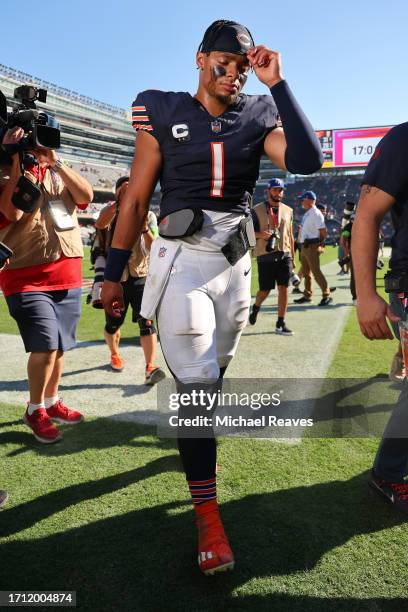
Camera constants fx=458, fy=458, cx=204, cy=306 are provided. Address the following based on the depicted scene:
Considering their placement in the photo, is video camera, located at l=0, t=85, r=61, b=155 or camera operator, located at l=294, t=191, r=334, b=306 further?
camera operator, located at l=294, t=191, r=334, b=306

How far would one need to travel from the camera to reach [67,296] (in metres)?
3.39

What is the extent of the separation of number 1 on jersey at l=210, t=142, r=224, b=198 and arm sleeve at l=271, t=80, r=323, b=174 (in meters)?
0.29

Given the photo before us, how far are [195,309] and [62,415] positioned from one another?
1947 millimetres

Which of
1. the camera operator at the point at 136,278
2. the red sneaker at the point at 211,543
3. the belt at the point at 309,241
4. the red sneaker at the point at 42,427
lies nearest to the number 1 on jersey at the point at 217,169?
the red sneaker at the point at 211,543

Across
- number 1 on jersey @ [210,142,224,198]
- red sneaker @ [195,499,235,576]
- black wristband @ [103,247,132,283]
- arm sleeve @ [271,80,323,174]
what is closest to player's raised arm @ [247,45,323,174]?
arm sleeve @ [271,80,323,174]

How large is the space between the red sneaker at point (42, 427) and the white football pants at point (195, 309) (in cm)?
149

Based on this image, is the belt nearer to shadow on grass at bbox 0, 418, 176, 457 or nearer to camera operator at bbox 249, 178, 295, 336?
camera operator at bbox 249, 178, 295, 336

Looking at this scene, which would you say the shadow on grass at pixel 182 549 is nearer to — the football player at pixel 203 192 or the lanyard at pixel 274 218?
the football player at pixel 203 192

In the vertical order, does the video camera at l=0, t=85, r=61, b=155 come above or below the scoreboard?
below

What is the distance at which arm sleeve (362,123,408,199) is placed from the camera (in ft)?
6.14

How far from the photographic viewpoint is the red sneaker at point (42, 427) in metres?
3.13

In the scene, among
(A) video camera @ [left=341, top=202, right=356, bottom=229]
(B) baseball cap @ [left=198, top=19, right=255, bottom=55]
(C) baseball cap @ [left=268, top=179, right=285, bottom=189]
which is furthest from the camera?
(A) video camera @ [left=341, top=202, right=356, bottom=229]

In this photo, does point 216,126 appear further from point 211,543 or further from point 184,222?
point 211,543

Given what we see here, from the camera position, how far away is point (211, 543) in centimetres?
195
